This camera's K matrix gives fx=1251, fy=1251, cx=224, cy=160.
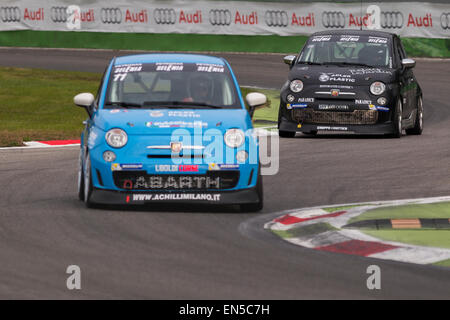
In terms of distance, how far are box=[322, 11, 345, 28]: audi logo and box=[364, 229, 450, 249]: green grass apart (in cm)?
2456

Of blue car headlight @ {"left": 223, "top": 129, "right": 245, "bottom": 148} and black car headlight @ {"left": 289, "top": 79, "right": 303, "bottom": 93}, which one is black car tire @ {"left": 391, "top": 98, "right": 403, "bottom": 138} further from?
blue car headlight @ {"left": 223, "top": 129, "right": 245, "bottom": 148}

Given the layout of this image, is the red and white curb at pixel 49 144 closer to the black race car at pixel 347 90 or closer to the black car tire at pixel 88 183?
the black race car at pixel 347 90

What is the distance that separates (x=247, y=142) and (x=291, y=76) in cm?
764

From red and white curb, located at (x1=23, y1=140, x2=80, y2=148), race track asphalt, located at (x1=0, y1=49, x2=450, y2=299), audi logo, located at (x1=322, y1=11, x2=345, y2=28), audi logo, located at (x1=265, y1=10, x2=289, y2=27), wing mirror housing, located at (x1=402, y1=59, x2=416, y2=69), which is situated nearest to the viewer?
race track asphalt, located at (x1=0, y1=49, x2=450, y2=299)

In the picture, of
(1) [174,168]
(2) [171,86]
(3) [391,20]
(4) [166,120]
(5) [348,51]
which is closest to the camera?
(1) [174,168]

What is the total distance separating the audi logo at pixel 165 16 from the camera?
121 ft

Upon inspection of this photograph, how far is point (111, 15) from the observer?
37844 millimetres

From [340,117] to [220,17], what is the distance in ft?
59.8

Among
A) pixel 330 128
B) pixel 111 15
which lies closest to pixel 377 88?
pixel 330 128

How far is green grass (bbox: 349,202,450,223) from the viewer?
11.0 meters

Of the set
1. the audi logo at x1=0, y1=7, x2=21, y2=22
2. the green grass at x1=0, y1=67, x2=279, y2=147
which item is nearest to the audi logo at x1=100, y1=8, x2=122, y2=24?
the audi logo at x1=0, y1=7, x2=21, y2=22

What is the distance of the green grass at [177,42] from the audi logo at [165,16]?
427 mm

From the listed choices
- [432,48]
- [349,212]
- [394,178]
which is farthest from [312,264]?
[432,48]

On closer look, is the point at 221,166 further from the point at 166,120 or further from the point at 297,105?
the point at 297,105
